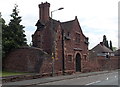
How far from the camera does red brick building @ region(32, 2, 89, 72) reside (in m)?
31.4

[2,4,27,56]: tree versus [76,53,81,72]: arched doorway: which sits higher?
[2,4,27,56]: tree

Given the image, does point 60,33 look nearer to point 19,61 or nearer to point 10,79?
point 19,61

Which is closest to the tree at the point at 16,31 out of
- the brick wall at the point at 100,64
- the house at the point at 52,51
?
the house at the point at 52,51

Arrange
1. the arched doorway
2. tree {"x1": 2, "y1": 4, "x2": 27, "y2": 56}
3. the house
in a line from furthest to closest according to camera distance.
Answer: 1. the arched doorway
2. tree {"x1": 2, "y1": 4, "x2": 27, "y2": 56}
3. the house

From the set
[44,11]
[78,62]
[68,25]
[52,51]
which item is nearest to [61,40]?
[52,51]

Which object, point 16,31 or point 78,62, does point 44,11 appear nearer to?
point 16,31

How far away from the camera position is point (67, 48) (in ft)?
111

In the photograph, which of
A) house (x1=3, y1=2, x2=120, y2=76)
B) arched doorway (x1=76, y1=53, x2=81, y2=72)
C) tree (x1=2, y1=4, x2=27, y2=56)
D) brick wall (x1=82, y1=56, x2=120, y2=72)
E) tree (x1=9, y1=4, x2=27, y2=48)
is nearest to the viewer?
house (x1=3, y1=2, x2=120, y2=76)

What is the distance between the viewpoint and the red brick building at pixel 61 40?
31.4 m

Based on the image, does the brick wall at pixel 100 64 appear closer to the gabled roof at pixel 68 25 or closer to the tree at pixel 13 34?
the gabled roof at pixel 68 25

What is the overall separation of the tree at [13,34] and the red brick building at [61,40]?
7.45 feet

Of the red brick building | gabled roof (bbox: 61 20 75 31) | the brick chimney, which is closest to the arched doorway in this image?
the red brick building

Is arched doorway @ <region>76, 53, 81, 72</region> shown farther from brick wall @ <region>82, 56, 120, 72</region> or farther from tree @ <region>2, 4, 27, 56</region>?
tree @ <region>2, 4, 27, 56</region>

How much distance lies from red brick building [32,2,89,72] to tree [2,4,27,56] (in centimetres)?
227
